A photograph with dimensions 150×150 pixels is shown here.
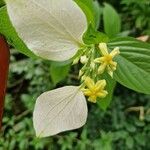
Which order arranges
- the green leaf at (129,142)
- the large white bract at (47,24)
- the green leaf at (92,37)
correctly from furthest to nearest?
the green leaf at (129,142)
the green leaf at (92,37)
the large white bract at (47,24)

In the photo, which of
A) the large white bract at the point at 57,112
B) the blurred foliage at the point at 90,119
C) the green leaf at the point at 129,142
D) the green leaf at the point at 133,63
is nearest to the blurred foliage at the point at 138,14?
the blurred foliage at the point at 90,119

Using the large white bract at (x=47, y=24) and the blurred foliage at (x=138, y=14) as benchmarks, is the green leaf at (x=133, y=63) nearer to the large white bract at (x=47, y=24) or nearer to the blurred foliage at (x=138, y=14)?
the large white bract at (x=47, y=24)

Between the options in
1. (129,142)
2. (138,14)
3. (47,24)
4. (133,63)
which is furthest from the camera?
(138,14)

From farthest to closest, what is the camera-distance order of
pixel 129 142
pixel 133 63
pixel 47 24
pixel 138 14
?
pixel 138 14 → pixel 129 142 → pixel 133 63 → pixel 47 24

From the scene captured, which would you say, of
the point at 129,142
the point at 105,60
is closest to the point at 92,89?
the point at 105,60

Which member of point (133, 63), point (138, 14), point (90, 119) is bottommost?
point (90, 119)

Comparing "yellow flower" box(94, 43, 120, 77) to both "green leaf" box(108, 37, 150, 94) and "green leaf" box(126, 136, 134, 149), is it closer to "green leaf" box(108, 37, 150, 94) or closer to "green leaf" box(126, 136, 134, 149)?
"green leaf" box(108, 37, 150, 94)

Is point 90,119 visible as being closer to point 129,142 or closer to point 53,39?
point 129,142
